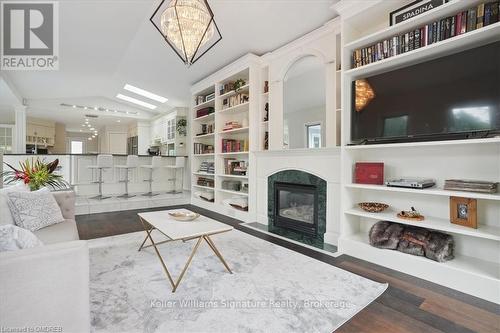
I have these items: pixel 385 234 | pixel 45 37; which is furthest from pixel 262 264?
pixel 45 37

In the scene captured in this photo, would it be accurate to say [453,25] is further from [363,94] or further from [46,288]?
[46,288]

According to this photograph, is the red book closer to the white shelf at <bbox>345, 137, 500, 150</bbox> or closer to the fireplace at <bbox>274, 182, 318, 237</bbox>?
the white shelf at <bbox>345, 137, 500, 150</bbox>

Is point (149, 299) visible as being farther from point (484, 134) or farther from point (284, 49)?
point (284, 49)

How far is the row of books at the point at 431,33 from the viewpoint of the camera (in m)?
1.92

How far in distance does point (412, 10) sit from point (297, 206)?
252 cm

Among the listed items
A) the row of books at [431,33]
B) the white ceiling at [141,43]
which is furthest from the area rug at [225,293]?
the white ceiling at [141,43]

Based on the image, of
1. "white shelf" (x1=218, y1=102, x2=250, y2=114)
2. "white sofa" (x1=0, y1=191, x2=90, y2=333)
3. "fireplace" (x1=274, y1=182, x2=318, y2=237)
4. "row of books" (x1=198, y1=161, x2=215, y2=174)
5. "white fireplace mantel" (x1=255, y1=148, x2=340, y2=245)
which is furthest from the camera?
"row of books" (x1=198, y1=161, x2=215, y2=174)

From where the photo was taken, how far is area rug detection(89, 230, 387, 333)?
5.07 feet

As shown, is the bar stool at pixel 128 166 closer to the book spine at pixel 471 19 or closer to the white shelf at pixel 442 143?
the white shelf at pixel 442 143

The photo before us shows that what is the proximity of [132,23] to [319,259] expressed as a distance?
3.96 metres

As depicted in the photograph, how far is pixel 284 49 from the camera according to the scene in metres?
3.68

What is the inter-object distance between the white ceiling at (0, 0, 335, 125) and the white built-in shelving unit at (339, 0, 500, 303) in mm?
807

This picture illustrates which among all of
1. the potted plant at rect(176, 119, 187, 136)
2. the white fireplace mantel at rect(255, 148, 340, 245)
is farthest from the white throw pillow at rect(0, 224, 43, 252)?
the potted plant at rect(176, 119, 187, 136)

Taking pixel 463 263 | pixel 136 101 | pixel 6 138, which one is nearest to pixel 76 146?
pixel 6 138
